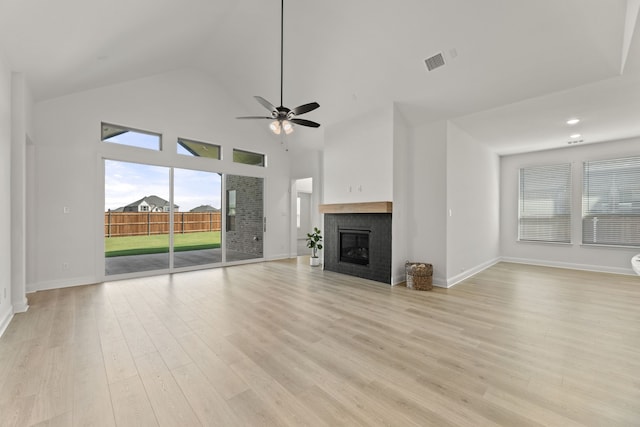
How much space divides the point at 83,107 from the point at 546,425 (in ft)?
23.4

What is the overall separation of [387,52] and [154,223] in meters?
5.46

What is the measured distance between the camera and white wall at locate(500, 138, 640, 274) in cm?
569

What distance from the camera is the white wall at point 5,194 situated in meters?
2.97

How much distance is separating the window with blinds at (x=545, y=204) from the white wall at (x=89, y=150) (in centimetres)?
780

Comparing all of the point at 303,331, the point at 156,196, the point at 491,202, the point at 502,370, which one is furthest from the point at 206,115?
the point at 491,202

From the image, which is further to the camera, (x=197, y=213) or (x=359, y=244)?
(x=197, y=213)

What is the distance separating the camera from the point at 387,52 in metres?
4.09

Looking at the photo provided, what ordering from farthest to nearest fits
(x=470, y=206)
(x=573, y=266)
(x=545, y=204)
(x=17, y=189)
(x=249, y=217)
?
(x=249, y=217)
(x=545, y=204)
(x=573, y=266)
(x=470, y=206)
(x=17, y=189)

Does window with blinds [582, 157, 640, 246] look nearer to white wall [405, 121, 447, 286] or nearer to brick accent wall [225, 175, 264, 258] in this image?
white wall [405, 121, 447, 286]

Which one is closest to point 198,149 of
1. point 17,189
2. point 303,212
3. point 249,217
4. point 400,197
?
point 249,217

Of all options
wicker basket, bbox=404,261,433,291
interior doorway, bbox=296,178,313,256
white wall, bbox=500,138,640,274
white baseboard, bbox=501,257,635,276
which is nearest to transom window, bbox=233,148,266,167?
interior doorway, bbox=296,178,313,256

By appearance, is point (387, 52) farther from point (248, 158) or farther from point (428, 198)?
point (248, 158)

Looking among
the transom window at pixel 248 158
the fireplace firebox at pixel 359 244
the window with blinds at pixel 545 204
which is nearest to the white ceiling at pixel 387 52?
the window with blinds at pixel 545 204

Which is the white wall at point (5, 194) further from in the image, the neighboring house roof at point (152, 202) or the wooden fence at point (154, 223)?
the neighboring house roof at point (152, 202)
